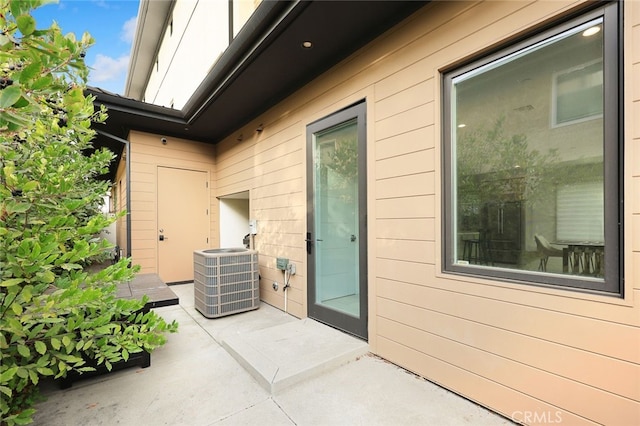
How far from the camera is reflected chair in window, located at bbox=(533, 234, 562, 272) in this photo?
168cm

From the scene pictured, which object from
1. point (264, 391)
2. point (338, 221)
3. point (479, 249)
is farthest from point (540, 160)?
point (264, 391)

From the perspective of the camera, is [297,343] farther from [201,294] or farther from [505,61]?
[505,61]

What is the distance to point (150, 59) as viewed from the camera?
30.0ft

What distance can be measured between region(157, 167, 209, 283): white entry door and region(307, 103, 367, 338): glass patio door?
3271 mm

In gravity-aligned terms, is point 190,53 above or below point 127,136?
above

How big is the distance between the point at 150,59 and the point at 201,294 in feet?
29.7

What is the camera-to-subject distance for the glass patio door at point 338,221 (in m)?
2.77

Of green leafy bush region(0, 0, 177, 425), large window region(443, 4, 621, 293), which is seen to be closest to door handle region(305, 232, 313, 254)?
large window region(443, 4, 621, 293)

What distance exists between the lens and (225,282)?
3582 mm

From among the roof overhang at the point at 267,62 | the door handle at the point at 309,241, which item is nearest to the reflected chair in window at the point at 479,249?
the door handle at the point at 309,241

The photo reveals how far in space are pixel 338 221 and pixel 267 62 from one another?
1.88m

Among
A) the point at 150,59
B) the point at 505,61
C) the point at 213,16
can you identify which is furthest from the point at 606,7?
the point at 150,59

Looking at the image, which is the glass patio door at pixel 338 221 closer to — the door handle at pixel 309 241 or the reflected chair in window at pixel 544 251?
the door handle at pixel 309 241

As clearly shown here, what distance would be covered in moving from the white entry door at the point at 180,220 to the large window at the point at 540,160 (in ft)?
16.1
